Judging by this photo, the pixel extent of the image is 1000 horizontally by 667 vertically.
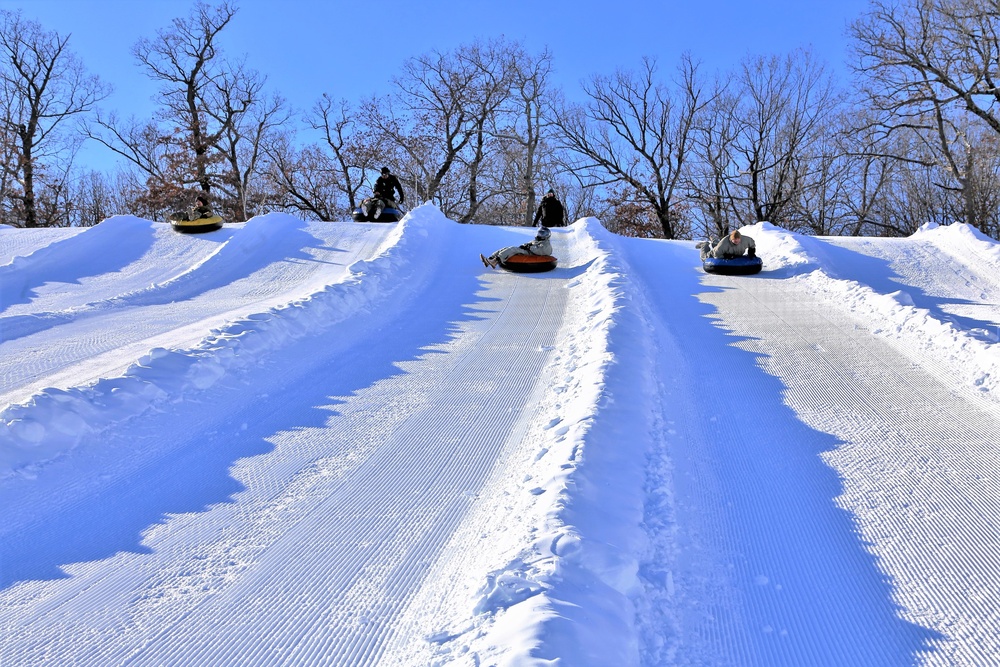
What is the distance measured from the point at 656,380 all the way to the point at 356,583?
3.15 m

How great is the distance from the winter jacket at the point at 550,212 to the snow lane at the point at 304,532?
33.5 ft

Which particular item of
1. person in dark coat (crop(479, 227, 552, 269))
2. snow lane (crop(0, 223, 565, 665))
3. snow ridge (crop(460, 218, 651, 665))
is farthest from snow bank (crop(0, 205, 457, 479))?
snow ridge (crop(460, 218, 651, 665))

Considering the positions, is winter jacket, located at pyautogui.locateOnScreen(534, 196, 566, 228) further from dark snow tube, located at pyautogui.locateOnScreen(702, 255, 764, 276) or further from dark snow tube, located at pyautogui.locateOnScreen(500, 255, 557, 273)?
dark snow tube, located at pyautogui.locateOnScreen(702, 255, 764, 276)

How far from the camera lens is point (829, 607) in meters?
2.67

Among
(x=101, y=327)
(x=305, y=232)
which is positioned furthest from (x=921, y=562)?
(x=305, y=232)

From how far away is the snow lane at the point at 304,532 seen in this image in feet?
8.20

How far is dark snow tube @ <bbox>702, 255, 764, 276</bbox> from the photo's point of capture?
10836 mm

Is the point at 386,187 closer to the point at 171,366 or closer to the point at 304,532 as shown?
the point at 171,366

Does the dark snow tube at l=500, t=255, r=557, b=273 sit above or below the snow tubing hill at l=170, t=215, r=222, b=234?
below

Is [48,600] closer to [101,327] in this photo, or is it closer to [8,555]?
[8,555]

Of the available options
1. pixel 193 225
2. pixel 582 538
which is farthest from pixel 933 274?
pixel 193 225

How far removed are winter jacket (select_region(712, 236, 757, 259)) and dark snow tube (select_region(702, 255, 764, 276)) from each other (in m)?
0.12

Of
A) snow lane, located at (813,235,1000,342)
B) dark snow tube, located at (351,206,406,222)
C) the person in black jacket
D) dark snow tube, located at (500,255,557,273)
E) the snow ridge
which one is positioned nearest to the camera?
the snow ridge

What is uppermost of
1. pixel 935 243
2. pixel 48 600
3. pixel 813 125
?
pixel 813 125
